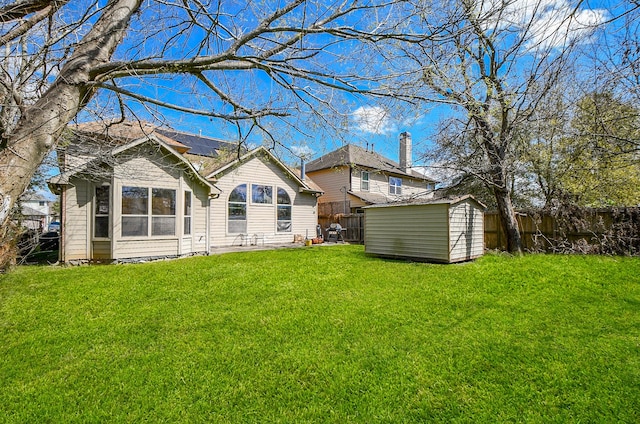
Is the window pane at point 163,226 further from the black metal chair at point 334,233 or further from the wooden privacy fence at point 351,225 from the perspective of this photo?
the wooden privacy fence at point 351,225

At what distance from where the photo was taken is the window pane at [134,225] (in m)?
9.48

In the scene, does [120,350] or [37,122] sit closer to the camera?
[37,122]

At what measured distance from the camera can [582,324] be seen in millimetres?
4375

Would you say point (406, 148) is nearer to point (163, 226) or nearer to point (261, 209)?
point (261, 209)

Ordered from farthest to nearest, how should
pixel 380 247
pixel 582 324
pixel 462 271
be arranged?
pixel 380 247
pixel 462 271
pixel 582 324

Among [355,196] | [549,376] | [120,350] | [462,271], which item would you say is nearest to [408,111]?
[549,376]

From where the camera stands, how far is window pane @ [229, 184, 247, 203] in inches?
571

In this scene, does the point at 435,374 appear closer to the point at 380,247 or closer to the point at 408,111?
the point at 408,111

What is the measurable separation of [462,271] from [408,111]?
583cm

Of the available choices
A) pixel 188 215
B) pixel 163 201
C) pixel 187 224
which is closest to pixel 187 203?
pixel 188 215

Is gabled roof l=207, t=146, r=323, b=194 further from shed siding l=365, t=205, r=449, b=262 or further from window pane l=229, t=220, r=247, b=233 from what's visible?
shed siding l=365, t=205, r=449, b=262

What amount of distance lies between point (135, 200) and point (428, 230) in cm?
907

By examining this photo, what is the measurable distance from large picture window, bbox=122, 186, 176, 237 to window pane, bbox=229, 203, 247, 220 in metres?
4.08

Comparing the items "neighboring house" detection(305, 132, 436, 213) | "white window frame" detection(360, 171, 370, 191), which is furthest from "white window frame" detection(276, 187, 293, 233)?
"white window frame" detection(360, 171, 370, 191)
